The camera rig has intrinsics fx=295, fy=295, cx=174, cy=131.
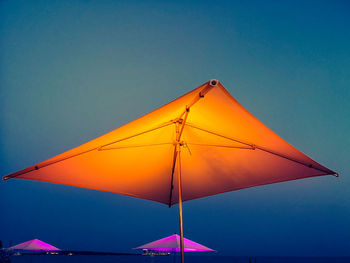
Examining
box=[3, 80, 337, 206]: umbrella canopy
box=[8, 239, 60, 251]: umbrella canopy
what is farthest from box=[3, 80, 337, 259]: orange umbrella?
box=[8, 239, 60, 251]: umbrella canopy

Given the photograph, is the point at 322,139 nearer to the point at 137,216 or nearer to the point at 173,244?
the point at 173,244

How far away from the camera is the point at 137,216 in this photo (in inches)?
3110

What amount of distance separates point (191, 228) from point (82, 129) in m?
42.2

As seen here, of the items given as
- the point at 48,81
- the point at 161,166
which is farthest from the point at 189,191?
the point at 48,81

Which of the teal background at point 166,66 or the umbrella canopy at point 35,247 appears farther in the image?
the teal background at point 166,66

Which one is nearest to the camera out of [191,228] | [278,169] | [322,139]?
[278,169]

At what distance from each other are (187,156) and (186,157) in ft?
0.07

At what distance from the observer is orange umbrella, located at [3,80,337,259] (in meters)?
2.61

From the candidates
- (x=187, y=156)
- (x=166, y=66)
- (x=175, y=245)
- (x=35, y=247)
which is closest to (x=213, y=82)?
(x=187, y=156)

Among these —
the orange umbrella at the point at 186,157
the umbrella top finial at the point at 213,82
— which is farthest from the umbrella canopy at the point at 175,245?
the umbrella top finial at the point at 213,82

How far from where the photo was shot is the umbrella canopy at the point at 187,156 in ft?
8.57

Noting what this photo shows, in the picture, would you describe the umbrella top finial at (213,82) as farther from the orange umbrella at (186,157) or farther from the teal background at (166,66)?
the teal background at (166,66)

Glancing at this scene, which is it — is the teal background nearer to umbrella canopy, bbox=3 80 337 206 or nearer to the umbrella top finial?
umbrella canopy, bbox=3 80 337 206

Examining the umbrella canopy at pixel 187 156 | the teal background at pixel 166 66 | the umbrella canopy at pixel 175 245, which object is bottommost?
the umbrella canopy at pixel 175 245
